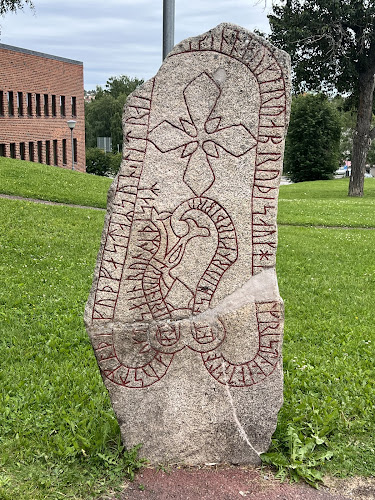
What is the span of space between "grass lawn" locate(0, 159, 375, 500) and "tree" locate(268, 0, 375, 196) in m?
13.4

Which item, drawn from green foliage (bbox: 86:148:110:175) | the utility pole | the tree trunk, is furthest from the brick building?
the utility pole

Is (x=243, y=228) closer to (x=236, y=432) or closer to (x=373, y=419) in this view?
(x=236, y=432)

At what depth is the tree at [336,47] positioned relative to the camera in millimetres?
20344

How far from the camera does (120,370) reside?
3.86 m

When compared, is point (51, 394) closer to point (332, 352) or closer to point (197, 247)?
point (197, 247)

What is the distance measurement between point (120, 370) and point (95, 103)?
247 feet

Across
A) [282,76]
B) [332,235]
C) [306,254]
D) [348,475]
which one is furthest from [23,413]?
[332,235]

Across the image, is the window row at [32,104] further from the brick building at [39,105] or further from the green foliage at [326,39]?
the green foliage at [326,39]

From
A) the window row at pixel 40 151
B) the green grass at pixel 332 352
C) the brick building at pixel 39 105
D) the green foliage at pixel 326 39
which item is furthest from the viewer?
the window row at pixel 40 151

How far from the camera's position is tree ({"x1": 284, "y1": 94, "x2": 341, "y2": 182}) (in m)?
44.9

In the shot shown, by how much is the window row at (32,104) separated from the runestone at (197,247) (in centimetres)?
2809

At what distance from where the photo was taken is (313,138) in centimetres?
4528

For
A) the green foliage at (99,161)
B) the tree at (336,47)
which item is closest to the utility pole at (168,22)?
the tree at (336,47)

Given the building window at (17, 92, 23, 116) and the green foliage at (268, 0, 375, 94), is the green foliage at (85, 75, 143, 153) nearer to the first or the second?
the building window at (17, 92, 23, 116)
